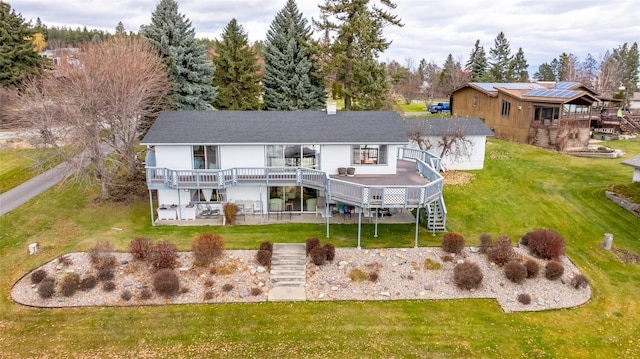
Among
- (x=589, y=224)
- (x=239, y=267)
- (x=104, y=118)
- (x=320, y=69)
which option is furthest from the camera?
(x=320, y=69)

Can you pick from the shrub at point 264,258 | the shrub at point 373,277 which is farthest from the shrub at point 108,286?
the shrub at point 373,277

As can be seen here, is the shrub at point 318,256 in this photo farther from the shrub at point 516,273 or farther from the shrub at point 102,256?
the shrub at point 102,256

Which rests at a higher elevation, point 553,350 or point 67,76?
point 67,76

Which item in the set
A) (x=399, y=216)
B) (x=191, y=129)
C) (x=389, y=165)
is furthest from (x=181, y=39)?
(x=399, y=216)

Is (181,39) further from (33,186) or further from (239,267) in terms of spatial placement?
(239,267)

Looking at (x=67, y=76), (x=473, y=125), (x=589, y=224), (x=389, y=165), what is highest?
(x=67, y=76)

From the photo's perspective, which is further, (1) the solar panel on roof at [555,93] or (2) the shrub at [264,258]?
(1) the solar panel on roof at [555,93]

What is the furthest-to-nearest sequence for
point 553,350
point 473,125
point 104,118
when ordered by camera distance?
point 473,125 < point 104,118 < point 553,350
